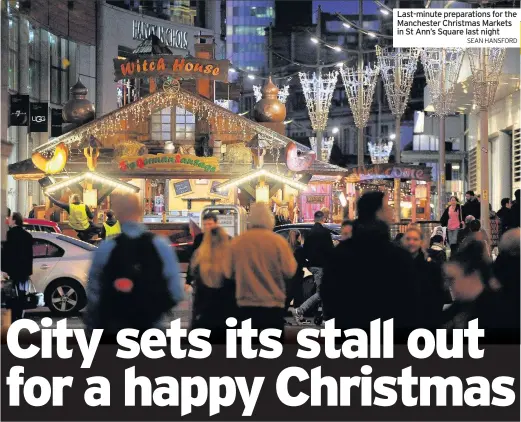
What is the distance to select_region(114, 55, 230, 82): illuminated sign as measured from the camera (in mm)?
44719

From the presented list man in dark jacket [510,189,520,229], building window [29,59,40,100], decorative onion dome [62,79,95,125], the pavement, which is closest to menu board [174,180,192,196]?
decorative onion dome [62,79,95,125]

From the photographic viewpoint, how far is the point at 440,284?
13.1 metres

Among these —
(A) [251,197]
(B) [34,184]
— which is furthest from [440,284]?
(B) [34,184]

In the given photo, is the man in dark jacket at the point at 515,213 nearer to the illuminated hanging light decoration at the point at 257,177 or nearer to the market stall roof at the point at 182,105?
the illuminated hanging light decoration at the point at 257,177

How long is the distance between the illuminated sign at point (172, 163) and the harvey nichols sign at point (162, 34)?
35.6 meters

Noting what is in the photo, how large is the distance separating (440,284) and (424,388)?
90.7 inches

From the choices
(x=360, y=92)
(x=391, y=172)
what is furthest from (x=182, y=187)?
(x=360, y=92)

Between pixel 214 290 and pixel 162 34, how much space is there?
69.6 meters

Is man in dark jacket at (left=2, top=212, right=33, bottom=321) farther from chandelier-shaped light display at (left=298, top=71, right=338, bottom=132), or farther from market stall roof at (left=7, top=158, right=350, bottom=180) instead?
chandelier-shaped light display at (left=298, top=71, right=338, bottom=132)

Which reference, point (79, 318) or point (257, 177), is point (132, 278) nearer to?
point (79, 318)

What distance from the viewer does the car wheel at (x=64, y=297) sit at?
21609 millimetres

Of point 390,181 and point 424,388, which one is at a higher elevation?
point 390,181

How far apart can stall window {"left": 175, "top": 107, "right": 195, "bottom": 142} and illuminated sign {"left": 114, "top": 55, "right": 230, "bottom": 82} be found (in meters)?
1.25

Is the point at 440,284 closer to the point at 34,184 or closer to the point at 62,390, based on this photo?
the point at 62,390
